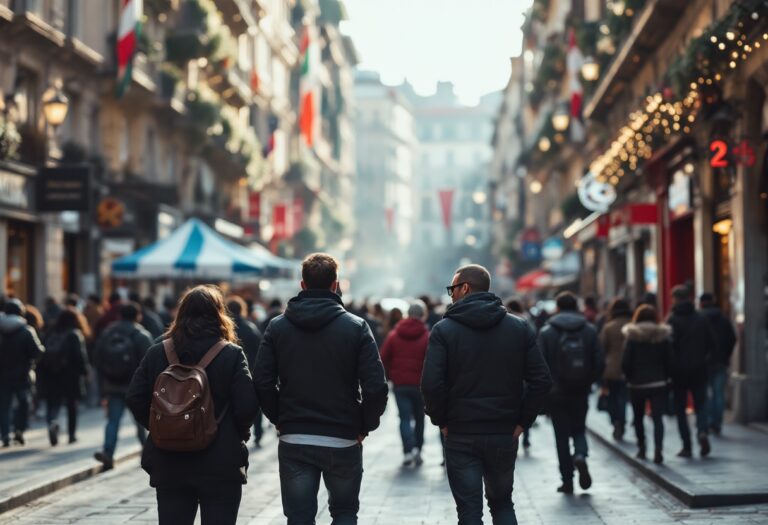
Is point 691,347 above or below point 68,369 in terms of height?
above

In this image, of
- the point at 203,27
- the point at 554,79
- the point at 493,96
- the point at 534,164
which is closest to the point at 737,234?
the point at 203,27

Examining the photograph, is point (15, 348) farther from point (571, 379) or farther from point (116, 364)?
point (571, 379)

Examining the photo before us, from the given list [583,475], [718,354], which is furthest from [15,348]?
[718,354]

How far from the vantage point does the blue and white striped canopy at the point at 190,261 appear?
79.0 ft

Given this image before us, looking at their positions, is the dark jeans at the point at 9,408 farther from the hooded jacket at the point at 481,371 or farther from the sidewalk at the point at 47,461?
the hooded jacket at the point at 481,371

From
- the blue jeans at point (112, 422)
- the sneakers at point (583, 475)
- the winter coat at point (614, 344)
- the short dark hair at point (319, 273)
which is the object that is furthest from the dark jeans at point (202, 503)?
the winter coat at point (614, 344)

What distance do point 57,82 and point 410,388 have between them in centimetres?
1595

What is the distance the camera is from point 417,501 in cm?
1194

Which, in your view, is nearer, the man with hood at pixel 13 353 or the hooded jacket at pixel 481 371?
the hooded jacket at pixel 481 371

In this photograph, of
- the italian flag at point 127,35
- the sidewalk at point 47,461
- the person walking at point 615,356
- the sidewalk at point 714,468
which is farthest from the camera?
the italian flag at point 127,35

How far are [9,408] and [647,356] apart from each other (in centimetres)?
758

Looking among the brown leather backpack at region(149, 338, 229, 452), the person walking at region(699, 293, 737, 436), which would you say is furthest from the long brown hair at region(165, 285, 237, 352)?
the person walking at region(699, 293, 737, 436)

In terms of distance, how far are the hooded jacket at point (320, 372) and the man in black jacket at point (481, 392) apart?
69 centimetres

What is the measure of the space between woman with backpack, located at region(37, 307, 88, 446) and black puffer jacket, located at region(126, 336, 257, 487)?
388 inches
